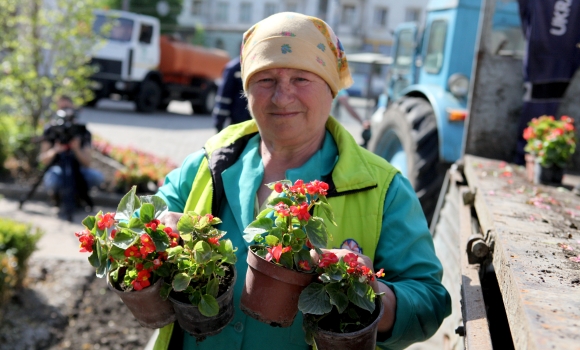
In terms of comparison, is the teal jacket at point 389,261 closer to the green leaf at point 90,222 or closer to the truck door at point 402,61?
the green leaf at point 90,222

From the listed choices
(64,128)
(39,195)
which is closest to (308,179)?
(64,128)

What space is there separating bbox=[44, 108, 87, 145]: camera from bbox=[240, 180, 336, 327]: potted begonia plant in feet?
18.2

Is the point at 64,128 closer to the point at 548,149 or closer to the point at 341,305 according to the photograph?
the point at 548,149

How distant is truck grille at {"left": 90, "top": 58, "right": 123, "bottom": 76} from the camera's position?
16.1m

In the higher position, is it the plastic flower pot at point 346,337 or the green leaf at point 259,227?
the green leaf at point 259,227

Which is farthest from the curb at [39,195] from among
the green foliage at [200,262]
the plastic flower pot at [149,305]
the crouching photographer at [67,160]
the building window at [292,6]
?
the building window at [292,6]

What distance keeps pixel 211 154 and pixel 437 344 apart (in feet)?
5.66

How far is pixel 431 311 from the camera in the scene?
1805 mm

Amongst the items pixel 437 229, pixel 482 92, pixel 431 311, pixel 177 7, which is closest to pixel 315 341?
pixel 431 311

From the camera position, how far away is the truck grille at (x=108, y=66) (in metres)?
16.1

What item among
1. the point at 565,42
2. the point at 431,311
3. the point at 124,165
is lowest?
the point at 124,165

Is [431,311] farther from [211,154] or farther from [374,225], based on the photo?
[211,154]

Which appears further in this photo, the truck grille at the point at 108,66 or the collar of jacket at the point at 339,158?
the truck grille at the point at 108,66

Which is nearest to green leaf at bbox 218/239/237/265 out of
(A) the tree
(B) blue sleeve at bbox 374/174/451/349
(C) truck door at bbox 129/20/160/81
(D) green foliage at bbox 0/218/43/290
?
(B) blue sleeve at bbox 374/174/451/349
